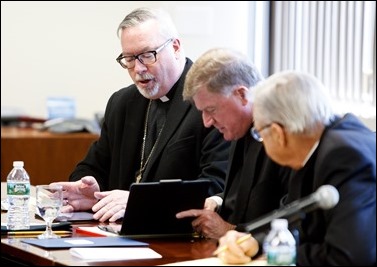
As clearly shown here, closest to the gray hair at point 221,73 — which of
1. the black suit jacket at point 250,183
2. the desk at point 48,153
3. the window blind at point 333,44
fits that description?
the black suit jacket at point 250,183

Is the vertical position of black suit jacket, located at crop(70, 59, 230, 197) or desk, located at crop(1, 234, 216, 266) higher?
black suit jacket, located at crop(70, 59, 230, 197)

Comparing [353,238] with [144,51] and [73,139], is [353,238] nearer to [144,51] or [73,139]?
[144,51]

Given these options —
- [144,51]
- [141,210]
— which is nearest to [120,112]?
[144,51]

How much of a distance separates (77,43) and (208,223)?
17.4ft

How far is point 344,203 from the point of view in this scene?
3279 millimetres

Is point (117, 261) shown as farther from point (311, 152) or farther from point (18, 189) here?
point (18, 189)

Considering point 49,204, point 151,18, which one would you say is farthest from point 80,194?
point 151,18

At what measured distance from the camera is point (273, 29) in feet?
28.7

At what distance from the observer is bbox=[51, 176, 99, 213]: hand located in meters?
4.73

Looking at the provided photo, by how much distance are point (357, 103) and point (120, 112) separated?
9.93ft

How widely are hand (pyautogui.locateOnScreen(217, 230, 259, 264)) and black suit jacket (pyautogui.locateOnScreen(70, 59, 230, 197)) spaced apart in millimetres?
980

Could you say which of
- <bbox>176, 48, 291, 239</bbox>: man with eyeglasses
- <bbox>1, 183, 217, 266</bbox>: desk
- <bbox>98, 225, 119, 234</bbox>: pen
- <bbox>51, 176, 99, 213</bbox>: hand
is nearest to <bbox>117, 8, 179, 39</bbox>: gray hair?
<bbox>51, 176, 99, 213</bbox>: hand

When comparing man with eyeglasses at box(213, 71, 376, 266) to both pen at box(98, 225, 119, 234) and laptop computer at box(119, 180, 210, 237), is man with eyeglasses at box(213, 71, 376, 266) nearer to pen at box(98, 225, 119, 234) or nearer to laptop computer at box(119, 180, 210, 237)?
laptop computer at box(119, 180, 210, 237)

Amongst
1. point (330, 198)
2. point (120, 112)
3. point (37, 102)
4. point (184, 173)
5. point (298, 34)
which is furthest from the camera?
point (37, 102)
